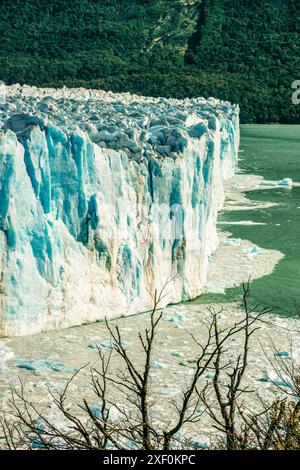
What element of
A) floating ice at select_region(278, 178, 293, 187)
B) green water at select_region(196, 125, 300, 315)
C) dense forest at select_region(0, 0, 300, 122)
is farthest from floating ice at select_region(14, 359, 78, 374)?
dense forest at select_region(0, 0, 300, 122)

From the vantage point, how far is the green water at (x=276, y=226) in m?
11.1

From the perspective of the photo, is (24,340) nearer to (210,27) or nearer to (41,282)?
(41,282)

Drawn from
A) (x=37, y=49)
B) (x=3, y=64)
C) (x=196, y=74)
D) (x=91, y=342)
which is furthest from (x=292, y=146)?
(x=37, y=49)

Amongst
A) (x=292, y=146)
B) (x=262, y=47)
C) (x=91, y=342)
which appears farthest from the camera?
(x=262, y=47)

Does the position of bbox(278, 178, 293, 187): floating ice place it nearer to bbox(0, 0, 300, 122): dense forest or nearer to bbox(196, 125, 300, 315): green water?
bbox(196, 125, 300, 315): green water

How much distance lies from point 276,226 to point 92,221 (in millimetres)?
7991

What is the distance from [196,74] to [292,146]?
23.1 metres

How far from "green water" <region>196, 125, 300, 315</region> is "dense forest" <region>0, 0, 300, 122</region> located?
18.5m

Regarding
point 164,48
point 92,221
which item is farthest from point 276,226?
point 164,48

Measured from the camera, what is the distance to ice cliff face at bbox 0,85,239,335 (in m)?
8.77

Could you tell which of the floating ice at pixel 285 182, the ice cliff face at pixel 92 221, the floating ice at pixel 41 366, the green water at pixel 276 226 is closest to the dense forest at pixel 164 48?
the green water at pixel 276 226

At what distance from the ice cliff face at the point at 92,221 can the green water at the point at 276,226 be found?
3.43 ft

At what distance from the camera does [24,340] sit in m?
8.63

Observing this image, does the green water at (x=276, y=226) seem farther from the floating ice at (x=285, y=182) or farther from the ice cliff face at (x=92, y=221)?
the ice cliff face at (x=92, y=221)
